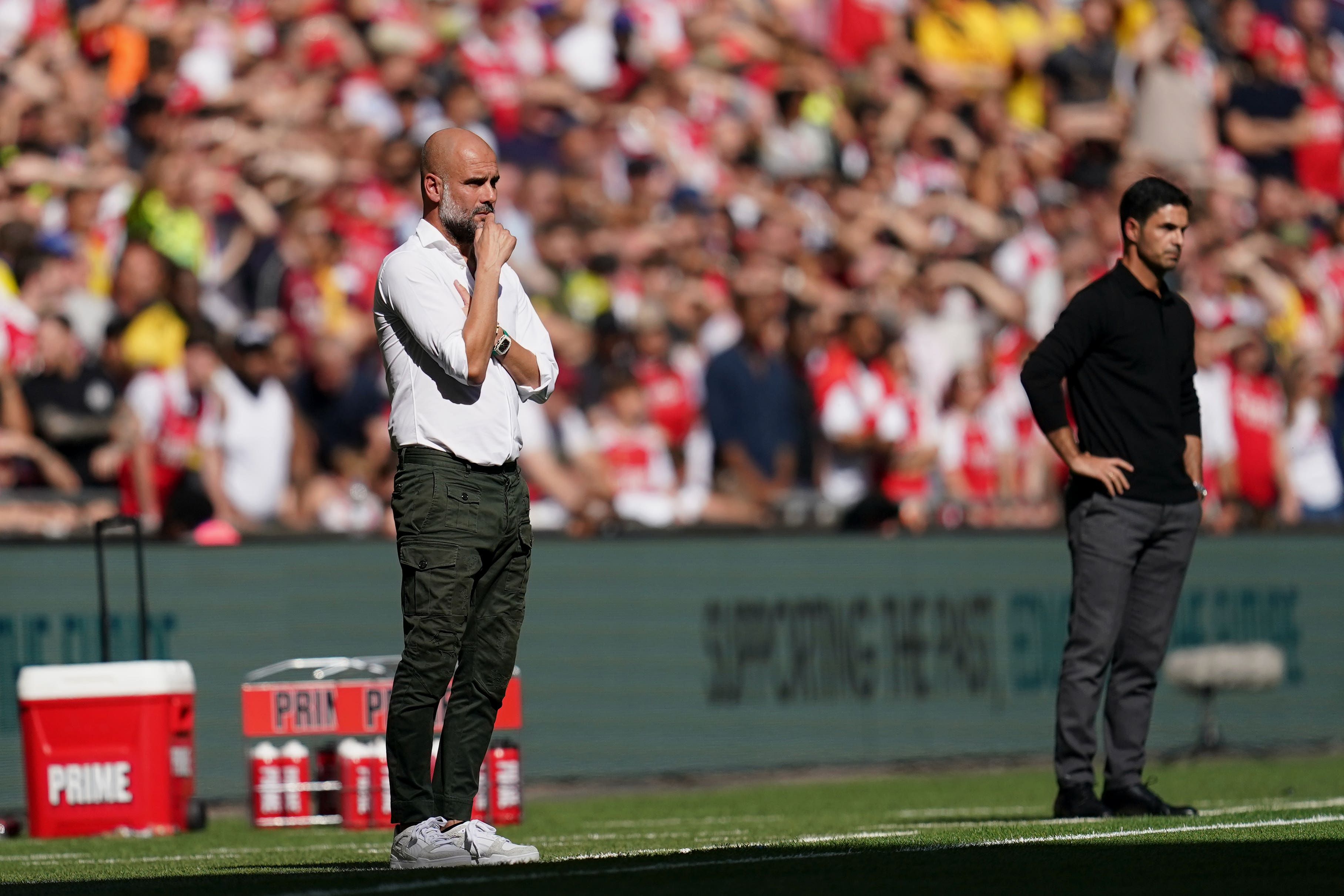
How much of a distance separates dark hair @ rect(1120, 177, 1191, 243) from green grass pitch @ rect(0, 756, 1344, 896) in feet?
7.05

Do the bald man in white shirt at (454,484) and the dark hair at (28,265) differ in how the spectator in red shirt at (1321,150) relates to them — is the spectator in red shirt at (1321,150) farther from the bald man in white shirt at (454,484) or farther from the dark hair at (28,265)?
the bald man in white shirt at (454,484)

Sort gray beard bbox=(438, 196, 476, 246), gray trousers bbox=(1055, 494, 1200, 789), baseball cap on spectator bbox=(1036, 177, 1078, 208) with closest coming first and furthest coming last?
1. gray beard bbox=(438, 196, 476, 246)
2. gray trousers bbox=(1055, 494, 1200, 789)
3. baseball cap on spectator bbox=(1036, 177, 1078, 208)

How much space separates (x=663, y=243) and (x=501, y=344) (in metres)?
9.87

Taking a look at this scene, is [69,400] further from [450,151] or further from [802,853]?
[802,853]

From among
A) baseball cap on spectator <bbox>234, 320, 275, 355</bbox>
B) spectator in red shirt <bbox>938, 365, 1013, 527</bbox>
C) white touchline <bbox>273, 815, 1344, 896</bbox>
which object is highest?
baseball cap on spectator <bbox>234, 320, 275, 355</bbox>

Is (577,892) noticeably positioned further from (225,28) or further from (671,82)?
(671,82)

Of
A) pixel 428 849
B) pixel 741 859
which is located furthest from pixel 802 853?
pixel 428 849

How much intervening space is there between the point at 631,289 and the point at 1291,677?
5116mm

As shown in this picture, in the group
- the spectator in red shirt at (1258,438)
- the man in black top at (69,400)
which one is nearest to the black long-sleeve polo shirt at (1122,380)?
the man in black top at (69,400)

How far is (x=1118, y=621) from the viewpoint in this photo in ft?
26.3

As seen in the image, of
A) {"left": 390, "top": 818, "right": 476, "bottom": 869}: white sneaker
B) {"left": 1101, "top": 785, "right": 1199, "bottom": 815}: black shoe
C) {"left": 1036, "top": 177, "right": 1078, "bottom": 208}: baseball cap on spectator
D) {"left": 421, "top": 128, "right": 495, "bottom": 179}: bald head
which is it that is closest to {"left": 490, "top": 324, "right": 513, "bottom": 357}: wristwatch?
{"left": 421, "top": 128, "right": 495, "bottom": 179}: bald head

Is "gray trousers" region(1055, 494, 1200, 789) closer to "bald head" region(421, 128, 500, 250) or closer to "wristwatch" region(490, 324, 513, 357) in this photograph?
"wristwatch" region(490, 324, 513, 357)

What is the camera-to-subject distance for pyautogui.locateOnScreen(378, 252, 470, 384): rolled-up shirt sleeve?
6.05m

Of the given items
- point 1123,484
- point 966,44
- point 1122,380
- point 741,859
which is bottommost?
point 741,859
